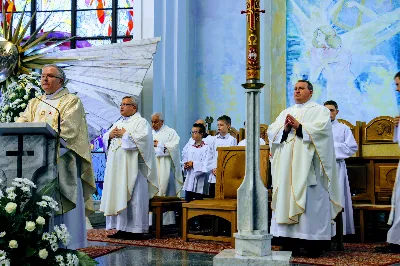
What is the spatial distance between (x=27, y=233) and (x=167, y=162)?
6477mm

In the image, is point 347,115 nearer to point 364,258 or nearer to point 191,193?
point 191,193

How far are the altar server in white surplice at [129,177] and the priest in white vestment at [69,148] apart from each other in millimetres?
2459

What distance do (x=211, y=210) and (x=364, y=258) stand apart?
1948 millimetres

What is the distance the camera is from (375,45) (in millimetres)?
11641

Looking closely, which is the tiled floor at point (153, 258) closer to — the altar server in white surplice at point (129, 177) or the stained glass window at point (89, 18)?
the altar server in white surplice at point (129, 177)

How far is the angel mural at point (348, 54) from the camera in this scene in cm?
1154

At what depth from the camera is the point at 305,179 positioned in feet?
22.7

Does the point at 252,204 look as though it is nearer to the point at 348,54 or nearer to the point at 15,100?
the point at 15,100

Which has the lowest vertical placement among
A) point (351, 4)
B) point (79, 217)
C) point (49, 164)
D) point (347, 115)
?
point (79, 217)

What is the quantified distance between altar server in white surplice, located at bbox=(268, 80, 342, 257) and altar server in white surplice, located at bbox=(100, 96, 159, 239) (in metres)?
2.23

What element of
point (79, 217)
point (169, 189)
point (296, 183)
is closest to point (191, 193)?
point (169, 189)

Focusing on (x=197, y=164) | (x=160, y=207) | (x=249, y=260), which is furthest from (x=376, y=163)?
(x=249, y=260)

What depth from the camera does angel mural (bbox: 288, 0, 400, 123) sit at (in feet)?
37.9

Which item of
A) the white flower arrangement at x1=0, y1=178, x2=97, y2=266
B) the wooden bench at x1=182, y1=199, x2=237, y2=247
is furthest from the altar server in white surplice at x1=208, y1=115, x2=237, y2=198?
the white flower arrangement at x1=0, y1=178, x2=97, y2=266
